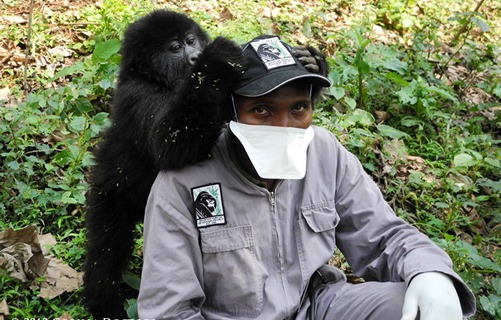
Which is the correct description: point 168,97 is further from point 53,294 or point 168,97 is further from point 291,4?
point 291,4

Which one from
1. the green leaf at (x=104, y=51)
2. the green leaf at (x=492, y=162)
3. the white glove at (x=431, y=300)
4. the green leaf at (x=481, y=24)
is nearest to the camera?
the white glove at (x=431, y=300)

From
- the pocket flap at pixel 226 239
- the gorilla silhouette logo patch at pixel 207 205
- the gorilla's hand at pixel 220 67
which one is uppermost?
the gorilla's hand at pixel 220 67

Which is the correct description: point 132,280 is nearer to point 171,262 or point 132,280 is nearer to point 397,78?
point 171,262

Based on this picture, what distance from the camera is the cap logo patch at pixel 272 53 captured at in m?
2.64

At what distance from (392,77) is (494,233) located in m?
1.65

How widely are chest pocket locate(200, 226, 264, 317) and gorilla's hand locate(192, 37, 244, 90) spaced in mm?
641

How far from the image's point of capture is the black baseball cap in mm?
2538

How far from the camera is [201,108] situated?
2688 mm

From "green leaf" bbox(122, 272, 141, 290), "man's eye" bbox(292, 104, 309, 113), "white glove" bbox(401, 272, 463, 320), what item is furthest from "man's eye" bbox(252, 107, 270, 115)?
"green leaf" bbox(122, 272, 141, 290)

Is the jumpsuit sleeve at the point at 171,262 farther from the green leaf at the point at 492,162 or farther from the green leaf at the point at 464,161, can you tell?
the green leaf at the point at 492,162

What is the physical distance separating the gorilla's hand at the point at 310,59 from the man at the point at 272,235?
0.24 feet

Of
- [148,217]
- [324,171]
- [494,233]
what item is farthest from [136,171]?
[494,233]

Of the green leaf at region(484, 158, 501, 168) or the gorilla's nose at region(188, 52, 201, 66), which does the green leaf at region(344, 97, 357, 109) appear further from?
the gorilla's nose at region(188, 52, 201, 66)

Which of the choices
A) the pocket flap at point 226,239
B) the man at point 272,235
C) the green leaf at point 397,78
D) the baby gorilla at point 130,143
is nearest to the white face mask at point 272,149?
the man at point 272,235
